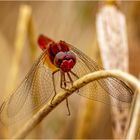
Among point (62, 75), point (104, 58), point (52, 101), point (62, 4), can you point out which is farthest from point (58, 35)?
point (52, 101)

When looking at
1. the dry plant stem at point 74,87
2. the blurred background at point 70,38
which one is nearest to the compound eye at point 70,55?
the dry plant stem at point 74,87

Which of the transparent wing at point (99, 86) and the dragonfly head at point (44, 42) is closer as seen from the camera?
the transparent wing at point (99, 86)

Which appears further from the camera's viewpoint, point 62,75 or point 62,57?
point 62,75

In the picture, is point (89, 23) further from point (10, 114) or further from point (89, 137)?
point (10, 114)

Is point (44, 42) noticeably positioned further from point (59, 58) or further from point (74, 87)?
point (74, 87)

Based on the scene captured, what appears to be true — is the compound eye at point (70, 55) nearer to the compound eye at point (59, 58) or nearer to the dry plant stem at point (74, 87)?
the compound eye at point (59, 58)

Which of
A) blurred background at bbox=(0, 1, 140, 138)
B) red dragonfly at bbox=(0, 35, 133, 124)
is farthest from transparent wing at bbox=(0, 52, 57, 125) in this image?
blurred background at bbox=(0, 1, 140, 138)

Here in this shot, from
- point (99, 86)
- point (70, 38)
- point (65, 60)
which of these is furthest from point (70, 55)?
point (70, 38)
